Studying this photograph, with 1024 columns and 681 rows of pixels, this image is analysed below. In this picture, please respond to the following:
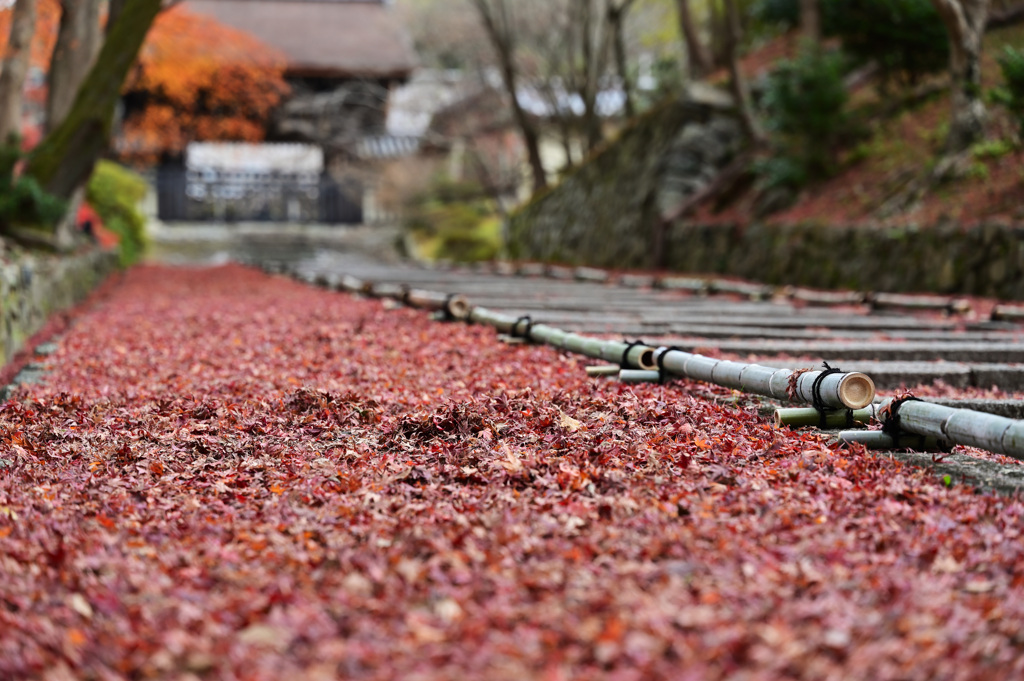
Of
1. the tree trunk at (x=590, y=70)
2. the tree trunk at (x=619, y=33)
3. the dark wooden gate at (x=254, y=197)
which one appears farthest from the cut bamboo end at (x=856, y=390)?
the dark wooden gate at (x=254, y=197)

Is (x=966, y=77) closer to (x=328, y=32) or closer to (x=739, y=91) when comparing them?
(x=739, y=91)

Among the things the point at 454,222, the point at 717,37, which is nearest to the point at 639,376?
the point at 717,37

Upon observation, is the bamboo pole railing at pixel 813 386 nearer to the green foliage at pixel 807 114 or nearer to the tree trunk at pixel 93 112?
the tree trunk at pixel 93 112

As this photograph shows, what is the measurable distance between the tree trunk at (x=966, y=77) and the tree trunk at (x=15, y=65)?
9.30 m

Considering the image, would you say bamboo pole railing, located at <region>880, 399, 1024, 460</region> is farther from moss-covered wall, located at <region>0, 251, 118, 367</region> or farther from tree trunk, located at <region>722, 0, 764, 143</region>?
tree trunk, located at <region>722, 0, 764, 143</region>

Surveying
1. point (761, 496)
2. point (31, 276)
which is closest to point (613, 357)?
point (761, 496)

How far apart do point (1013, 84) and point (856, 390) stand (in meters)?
7.14

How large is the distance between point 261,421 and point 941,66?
10988 mm

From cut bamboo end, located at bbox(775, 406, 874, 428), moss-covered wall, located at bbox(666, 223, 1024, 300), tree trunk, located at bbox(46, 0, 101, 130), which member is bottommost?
cut bamboo end, located at bbox(775, 406, 874, 428)

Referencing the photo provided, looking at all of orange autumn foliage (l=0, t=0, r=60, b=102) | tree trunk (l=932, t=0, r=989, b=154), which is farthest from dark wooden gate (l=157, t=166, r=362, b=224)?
tree trunk (l=932, t=0, r=989, b=154)

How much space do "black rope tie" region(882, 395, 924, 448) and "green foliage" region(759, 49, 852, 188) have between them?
31.8 ft

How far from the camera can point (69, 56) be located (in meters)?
12.5

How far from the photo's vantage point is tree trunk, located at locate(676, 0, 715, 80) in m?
15.2

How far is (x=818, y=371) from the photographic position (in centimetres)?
344
